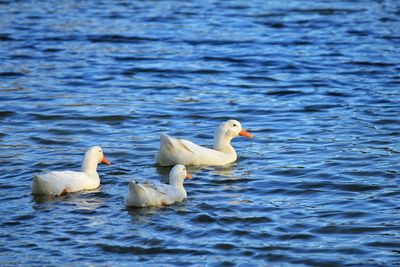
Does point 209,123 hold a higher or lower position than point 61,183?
higher

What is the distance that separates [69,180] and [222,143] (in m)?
2.78

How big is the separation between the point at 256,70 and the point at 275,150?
6094mm

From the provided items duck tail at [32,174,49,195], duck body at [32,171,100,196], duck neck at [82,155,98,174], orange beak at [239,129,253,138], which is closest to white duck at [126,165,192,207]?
duck body at [32,171,100,196]

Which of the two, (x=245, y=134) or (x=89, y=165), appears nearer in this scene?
(x=89, y=165)

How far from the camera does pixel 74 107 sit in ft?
53.1

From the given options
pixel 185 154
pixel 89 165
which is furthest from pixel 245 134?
pixel 89 165

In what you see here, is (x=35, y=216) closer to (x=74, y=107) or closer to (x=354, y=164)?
(x=354, y=164)

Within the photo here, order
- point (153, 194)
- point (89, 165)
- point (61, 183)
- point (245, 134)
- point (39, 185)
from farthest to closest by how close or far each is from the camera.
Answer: point (245, 134)
point (89, 165)
point (61, 183)
point (39, 185)
point (153, 194)

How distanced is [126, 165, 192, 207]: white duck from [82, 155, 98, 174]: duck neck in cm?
118

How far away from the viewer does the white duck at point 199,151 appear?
492 inches

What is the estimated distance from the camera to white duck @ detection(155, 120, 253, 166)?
1250 cm

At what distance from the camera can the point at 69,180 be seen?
440 inches

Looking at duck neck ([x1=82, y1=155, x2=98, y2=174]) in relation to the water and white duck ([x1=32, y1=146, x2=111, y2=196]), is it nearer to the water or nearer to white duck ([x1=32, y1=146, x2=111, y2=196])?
white duck ([x1=32, y1=146, x2=111, y2=196])

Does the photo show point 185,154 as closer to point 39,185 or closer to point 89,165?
point 89,165
